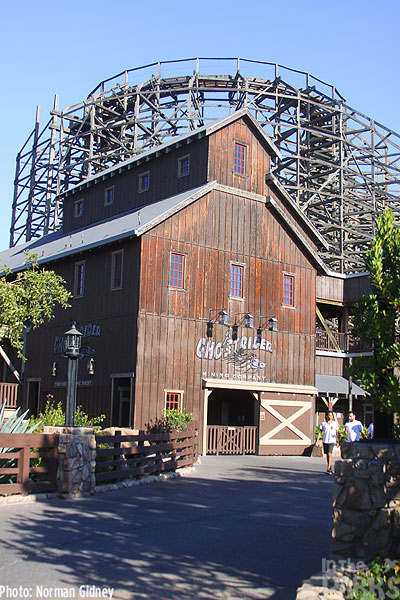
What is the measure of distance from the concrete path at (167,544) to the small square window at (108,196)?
17154 millimetres

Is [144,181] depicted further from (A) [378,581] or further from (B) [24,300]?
(A) [378,581]

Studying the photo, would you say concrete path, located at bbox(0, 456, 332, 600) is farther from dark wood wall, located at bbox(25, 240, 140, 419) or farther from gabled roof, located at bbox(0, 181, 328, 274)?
gabled roof, located at bbox(0, 181, 328, 274)

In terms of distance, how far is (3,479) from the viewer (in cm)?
1280

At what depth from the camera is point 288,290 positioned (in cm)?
2655

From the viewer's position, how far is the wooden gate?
23156 millimetres

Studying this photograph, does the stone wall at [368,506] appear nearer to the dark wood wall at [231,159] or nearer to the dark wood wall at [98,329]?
the dark wood wall at [98,329]

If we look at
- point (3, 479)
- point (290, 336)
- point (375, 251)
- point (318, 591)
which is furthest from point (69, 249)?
point (318, 591)

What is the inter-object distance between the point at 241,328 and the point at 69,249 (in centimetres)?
704

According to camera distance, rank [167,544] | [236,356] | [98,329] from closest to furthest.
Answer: [167,544], [98,329], [236,356]

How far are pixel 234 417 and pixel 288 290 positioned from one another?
5446 millimetres

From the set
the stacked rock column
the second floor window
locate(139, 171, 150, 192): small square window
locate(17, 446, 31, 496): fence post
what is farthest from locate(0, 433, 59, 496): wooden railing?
locate(139, 171, 150, 192): small square window

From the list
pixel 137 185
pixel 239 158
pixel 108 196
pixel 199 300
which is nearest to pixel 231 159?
pixel 239 158

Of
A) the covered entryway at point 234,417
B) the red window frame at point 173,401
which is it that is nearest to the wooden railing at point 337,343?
the covered entryway at point 234,417

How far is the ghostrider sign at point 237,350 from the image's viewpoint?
77.2ft
